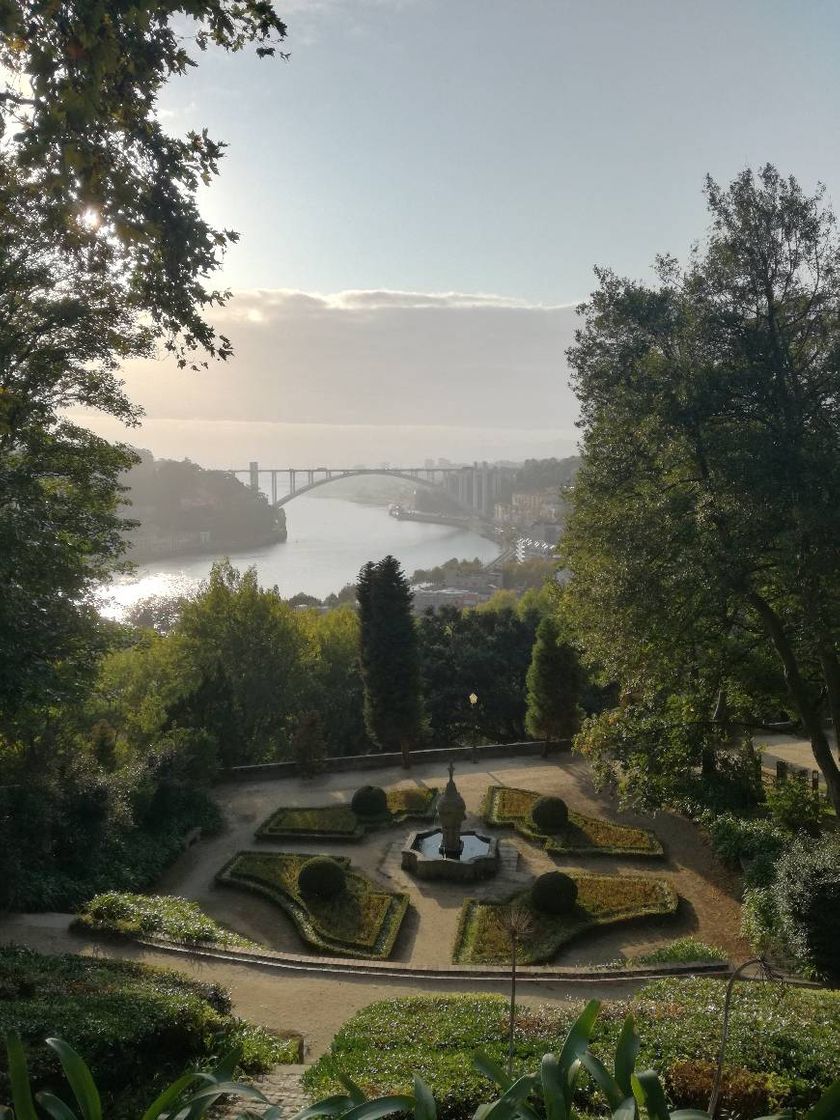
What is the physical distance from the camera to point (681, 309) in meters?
12.7

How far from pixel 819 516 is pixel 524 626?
19.8 metres

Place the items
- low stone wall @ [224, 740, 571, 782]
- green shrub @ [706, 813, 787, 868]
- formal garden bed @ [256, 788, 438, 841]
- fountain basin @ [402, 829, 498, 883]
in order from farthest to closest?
low stone wall @ [224, 740, 571, 782] → formal garden bed @ [256, 788, 438, 841] → fountain basin @ [402, 829, 498, 883] → green shrub @ [706, 813, 787, 868]

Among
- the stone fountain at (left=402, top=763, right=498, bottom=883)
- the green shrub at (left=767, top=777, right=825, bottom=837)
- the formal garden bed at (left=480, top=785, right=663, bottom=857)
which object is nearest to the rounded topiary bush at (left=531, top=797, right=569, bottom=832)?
the formal garden bed at (left=480, top=785, right=663, bottom=857)

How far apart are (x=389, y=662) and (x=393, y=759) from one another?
9.12ft

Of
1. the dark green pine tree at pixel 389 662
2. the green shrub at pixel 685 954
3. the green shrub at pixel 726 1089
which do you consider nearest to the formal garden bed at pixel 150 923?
the green shrub at pixel 685 954

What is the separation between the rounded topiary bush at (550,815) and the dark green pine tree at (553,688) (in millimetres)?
5769

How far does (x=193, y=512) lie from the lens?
373ft

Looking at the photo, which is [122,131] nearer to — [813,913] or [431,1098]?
[431,1098]

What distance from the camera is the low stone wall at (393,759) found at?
2228cm

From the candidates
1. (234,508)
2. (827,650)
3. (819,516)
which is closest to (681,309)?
(819,516)

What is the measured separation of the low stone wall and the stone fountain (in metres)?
6.02

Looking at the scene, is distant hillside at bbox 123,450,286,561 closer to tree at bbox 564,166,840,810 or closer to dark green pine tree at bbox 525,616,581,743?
dark green pine tree at bbox 525,616,581,743

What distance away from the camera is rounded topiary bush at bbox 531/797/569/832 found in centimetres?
1694

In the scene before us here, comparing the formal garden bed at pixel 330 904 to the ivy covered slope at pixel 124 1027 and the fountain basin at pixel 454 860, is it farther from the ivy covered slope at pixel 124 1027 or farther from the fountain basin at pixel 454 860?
the ivy covered slope at pixel 124 1027
